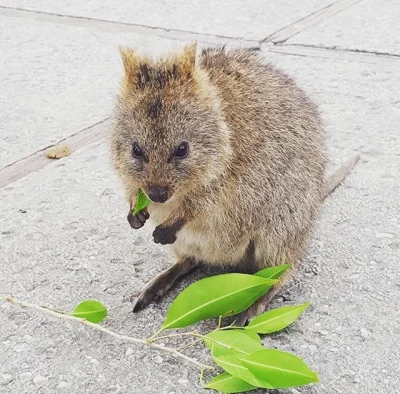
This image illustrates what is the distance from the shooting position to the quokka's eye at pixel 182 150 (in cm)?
243

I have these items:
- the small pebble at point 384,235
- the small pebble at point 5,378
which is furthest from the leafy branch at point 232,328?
the small pebble at point 384,235

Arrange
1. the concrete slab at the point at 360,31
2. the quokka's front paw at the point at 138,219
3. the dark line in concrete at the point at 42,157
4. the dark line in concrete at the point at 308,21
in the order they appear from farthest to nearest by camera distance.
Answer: the dark line in concrete at the point at 308,21 → the concrete slab at the point at 360,31 → the dark line in concrete at the point at 42,157 → the quokka's front paw at the point at 138,219

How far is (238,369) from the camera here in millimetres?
2133

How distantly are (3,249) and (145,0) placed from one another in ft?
11.4

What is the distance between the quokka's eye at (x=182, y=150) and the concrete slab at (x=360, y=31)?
264 centimetres

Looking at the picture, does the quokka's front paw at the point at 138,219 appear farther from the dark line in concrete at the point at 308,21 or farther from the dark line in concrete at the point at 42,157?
the dark line in concrete at the point at 308,21

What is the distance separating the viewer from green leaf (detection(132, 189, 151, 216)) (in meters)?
2.57

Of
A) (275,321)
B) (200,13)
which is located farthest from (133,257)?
(200,13)

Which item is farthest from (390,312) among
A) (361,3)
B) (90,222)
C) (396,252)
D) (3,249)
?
(361,3)

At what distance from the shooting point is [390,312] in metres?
2.56

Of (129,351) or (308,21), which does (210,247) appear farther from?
(308,21)

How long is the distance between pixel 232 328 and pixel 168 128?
2.25 feet

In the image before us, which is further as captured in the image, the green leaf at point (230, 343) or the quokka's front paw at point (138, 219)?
the quokka's front paw at point (138, 219)

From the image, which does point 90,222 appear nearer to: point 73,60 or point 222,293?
point 222,293
